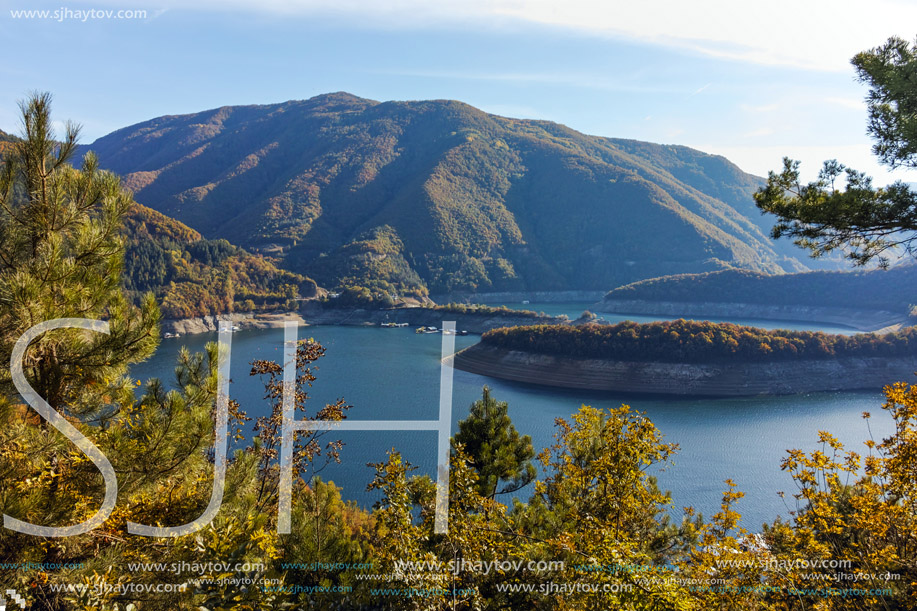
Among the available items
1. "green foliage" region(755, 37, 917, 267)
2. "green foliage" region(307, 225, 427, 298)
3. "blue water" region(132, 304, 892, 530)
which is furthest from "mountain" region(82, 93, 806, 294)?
"green foliage" region(755, 37, 917, 267)

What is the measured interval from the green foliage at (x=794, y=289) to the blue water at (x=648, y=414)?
5441 cm

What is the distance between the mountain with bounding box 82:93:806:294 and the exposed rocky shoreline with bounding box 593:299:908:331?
107ft

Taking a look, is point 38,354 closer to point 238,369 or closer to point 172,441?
point 172,441

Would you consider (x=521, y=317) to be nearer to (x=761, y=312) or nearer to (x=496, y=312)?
(x=496, y=312)

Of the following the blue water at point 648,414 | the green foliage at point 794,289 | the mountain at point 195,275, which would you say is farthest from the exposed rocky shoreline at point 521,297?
the blue water at point 648,414

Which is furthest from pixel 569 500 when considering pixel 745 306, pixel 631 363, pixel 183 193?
pixel 183 193

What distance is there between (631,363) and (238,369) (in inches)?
1432

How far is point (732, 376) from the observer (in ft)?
135

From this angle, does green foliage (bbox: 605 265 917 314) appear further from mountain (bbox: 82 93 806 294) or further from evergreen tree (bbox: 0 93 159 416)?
evergreen tree (bbox: 0 93 159 416)

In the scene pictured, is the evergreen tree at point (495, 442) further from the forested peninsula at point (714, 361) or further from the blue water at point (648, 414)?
the forested peninsula at point (714, 361)

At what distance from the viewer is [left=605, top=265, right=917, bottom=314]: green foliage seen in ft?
265

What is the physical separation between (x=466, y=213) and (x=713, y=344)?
360 ft

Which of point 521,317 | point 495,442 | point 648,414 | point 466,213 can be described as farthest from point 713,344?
point 466,213

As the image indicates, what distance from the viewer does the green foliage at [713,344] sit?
4262 centimetres
